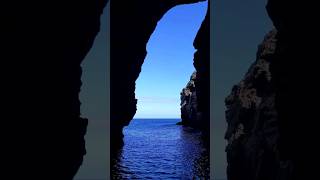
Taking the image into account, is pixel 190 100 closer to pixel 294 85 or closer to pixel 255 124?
pixel 255 124

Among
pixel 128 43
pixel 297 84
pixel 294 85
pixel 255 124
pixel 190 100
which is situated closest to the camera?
pixel 297 84

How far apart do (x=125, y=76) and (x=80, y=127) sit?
20.5m

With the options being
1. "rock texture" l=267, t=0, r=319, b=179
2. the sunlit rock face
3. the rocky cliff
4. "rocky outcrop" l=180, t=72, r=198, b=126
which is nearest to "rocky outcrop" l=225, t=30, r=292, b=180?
the rocky cliff

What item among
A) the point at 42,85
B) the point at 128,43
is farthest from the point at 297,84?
the point at 128,43

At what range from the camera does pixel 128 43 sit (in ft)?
126

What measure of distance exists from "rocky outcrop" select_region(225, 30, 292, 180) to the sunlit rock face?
10602mm

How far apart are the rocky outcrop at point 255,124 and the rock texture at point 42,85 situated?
15.9m

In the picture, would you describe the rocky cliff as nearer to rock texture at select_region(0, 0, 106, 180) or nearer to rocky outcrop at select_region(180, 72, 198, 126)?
rock texture at select_region(0, 0, 106, 180)

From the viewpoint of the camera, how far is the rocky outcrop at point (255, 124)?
28.0 metres

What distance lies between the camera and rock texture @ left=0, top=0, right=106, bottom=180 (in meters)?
9.92

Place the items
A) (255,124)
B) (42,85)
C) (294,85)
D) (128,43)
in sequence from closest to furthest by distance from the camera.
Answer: (294,85) → (42,85) → (255,124) → (128,43)

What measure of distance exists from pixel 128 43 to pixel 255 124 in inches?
664

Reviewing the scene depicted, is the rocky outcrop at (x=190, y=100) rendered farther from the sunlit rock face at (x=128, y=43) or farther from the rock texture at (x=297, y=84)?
the rock texture at (x=297, y=84)

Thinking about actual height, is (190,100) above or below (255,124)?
above
